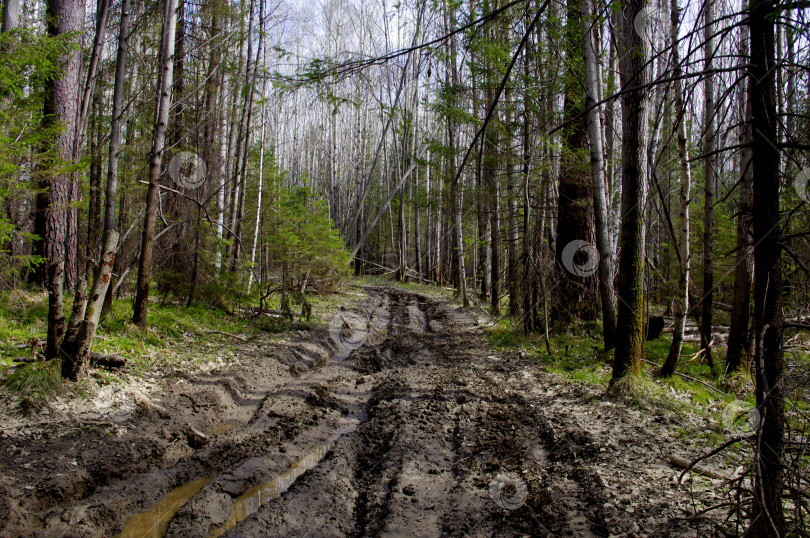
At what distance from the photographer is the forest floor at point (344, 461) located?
2.92 meters

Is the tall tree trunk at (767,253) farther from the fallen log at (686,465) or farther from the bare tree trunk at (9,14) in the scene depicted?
the bare tree trunk at (9,14)

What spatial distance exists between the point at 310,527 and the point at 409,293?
16.3m

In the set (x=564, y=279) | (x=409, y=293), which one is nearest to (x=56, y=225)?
(x=564, y=279)

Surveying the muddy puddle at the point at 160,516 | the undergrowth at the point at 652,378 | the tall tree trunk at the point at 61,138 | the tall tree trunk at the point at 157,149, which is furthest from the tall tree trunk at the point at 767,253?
the tall tree trunk at the point at 61,138

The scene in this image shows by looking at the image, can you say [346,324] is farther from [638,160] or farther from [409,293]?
[409,293]

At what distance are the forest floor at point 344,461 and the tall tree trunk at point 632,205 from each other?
79cm

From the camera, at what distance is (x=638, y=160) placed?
4.83 m

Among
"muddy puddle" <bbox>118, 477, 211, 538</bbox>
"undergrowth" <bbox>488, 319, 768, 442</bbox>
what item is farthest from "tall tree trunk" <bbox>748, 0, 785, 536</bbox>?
"muddy puddle" <bbox>118, 477, 211, 538</bbox>

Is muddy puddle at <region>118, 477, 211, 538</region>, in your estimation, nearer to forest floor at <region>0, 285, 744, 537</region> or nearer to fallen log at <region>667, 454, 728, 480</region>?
forest floor at <region>0, 285, 744, 537</region>

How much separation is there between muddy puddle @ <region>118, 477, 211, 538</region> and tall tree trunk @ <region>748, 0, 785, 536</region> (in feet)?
11.1

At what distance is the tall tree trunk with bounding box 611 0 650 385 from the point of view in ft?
15.7

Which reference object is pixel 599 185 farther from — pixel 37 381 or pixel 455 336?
pixel 37 381

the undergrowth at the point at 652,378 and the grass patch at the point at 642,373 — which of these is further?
the grass patch at the point at 642,373

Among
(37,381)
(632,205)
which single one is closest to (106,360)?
(37,381)
